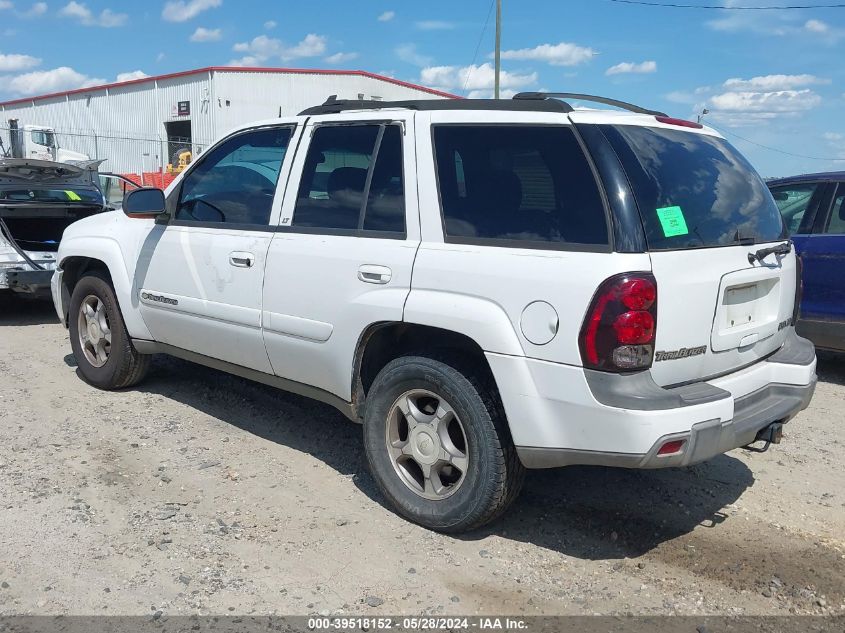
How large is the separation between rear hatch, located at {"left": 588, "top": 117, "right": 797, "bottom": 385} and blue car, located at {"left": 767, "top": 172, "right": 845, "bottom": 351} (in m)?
2.83

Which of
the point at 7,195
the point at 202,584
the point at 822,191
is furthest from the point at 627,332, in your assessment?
the point at 7,195

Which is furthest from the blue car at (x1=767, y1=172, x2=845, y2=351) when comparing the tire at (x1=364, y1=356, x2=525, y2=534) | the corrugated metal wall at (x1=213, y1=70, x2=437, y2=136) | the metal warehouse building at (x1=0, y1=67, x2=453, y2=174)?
the corrugated metal wall at (x1=213, y1=70, x2=437, y2=136)

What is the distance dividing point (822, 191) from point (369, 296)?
469 cm

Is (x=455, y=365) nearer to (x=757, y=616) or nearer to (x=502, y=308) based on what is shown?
(x=502, y=308)

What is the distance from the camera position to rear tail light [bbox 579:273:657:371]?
9.80ft

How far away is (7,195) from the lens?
27.5 ft

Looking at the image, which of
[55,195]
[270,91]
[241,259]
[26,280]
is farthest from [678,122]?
[270,91]

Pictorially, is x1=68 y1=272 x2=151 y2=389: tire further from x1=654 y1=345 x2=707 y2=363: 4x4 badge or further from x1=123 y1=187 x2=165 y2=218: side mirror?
x1=654 y1=345 x2=707 y2=363: 4x4 badge

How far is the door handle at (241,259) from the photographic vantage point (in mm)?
4348

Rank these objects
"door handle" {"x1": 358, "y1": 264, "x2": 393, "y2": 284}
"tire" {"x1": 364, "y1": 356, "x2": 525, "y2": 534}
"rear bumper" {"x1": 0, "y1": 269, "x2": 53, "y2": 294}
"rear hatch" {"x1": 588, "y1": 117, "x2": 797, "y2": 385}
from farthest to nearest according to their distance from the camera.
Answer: "rear bumper" {"x1": 0, "y1": 269, "x2": 53, "y2": 294}
"door handle" {"x1": 358, "y1": 264, "x2": 393, "y2": 284}
"tire" {"x1": 364, "y1": 356, "x2": 525, "y2": 534}
"rear hatch" {"x1": 588, "y1": 117, "x2": 797, "y2": 385}

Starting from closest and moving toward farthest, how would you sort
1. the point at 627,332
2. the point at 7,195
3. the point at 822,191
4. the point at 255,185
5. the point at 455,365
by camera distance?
the point at 627,332
the point at 455,365
the point at 255,185
the point at 822,191
the point at 7,195

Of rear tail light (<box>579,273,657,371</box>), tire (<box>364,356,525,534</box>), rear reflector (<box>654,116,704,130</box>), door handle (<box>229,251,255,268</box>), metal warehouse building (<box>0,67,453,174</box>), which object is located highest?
metal warehouse building (<box>0,67,453,174</box>)

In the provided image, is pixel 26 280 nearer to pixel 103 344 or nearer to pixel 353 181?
pixel 103 344

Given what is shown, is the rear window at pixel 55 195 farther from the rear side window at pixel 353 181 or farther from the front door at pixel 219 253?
the rear side window at pixel 353 181
